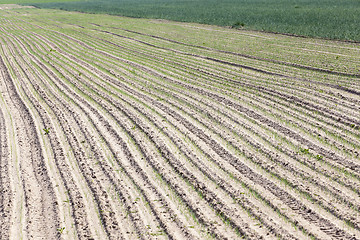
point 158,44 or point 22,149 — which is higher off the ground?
point 158,44

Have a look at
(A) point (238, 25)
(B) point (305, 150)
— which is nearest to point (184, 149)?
(B) point (305, 150)

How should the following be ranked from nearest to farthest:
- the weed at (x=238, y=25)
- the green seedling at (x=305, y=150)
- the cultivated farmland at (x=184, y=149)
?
the cultivated farmland at (x=184, y=149), the green seedling at (x=305, y=150), the weed at (x=238, y=25)

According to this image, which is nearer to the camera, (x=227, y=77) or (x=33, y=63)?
(x=227, y=77)

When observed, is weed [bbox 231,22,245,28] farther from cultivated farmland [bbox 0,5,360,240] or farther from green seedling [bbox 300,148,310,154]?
green seedling [bbox 300,148,310,154]

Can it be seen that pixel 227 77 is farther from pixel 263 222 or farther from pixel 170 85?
pixel 263 222

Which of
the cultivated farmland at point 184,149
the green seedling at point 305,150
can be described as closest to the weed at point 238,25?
the cultivated farmland at point 184,149

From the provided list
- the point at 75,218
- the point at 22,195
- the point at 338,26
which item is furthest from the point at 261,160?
the point at 338,26

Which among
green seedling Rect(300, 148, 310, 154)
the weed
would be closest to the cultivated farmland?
green seedling Rect(300, 148, 310, 154)

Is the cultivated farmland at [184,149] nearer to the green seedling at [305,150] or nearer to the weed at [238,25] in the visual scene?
the green seedling at [305,150]

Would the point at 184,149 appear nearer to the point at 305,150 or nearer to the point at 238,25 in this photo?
the point at 305,150
